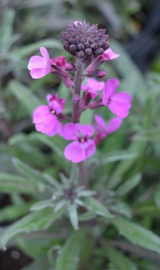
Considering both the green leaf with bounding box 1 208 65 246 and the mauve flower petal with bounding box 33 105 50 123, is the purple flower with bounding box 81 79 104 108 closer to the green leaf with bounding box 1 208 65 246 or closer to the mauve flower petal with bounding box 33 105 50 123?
the mauve flower petal with bounding box 33 105 50 123

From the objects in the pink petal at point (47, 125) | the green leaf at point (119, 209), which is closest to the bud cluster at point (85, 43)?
the pink petal at point (47, 125)

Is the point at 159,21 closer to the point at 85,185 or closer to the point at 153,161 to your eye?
the point at 153,161

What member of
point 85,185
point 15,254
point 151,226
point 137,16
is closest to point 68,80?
point 85,185

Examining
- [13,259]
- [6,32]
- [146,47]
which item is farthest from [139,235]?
[146,47]

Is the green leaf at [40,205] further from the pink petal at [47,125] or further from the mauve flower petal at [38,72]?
the mauve flower petal at [38,72]

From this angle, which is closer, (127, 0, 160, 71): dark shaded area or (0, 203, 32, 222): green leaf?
(0, 203, 32, 222): green leaf

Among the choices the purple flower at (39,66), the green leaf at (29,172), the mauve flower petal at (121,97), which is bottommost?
the mauve flower petal at (121,97)

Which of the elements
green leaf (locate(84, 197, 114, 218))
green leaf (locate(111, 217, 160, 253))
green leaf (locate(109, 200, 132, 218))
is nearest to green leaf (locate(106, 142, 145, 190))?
green leaf (locate(109, 200, 132, 218))
